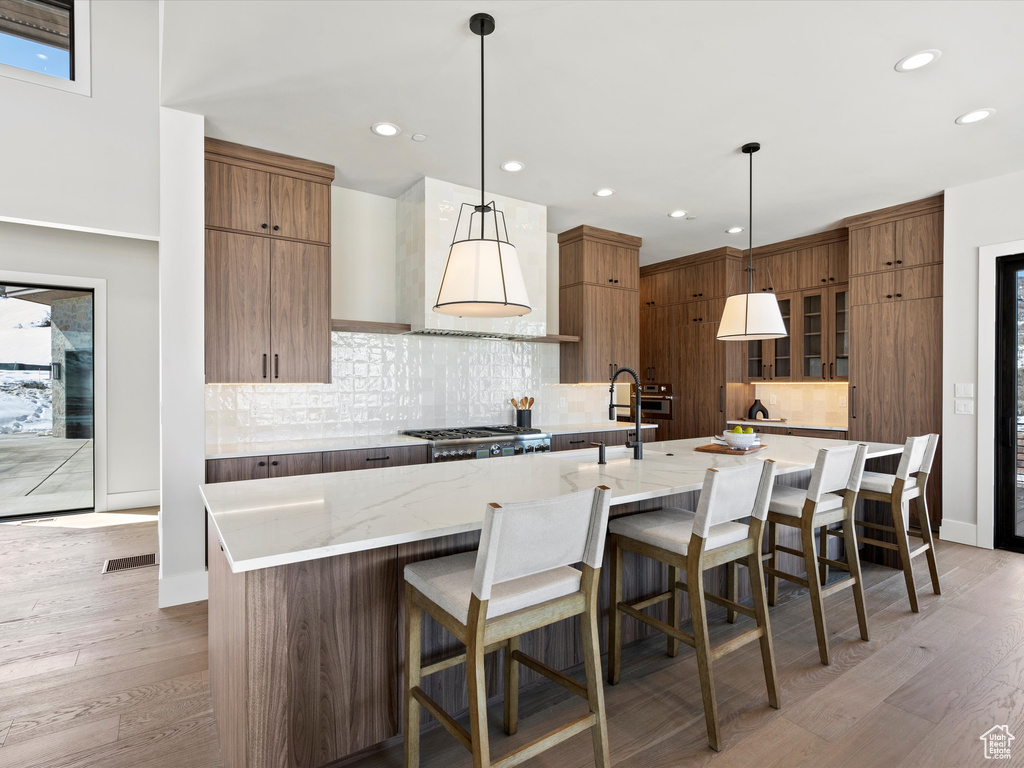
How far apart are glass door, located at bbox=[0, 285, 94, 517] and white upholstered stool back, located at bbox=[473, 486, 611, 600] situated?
560cm

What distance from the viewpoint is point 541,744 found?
4.77 feet

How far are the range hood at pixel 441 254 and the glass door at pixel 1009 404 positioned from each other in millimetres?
3472

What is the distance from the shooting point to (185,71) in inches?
103

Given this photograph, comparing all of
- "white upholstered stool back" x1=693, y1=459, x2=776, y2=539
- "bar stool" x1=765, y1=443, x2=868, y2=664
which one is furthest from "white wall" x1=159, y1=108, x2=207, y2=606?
"bar stool" x1=765, y1=443, x2=868, y2=664

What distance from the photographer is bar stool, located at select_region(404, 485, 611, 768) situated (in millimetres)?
1382

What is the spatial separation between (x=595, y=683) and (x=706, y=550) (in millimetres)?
684

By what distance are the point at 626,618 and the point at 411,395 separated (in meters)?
2.61

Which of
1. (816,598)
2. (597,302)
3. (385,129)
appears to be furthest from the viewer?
(597,302)

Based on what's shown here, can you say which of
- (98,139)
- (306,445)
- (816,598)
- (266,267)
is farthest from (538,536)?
(98,139)

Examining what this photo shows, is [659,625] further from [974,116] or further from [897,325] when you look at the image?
[897,325]

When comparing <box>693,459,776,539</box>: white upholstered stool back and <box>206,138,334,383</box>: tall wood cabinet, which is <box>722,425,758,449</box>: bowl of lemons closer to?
<box>693,459,776,539</box>: white upholstered stool back

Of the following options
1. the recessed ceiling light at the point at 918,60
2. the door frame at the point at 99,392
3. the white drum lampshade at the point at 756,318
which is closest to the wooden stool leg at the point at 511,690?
the white drum lampshade at the point at 756,318

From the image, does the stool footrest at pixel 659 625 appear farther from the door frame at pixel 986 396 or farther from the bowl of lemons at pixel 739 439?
the door frame at pixel 986 396

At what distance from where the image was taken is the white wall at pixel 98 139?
4070 millimetres
